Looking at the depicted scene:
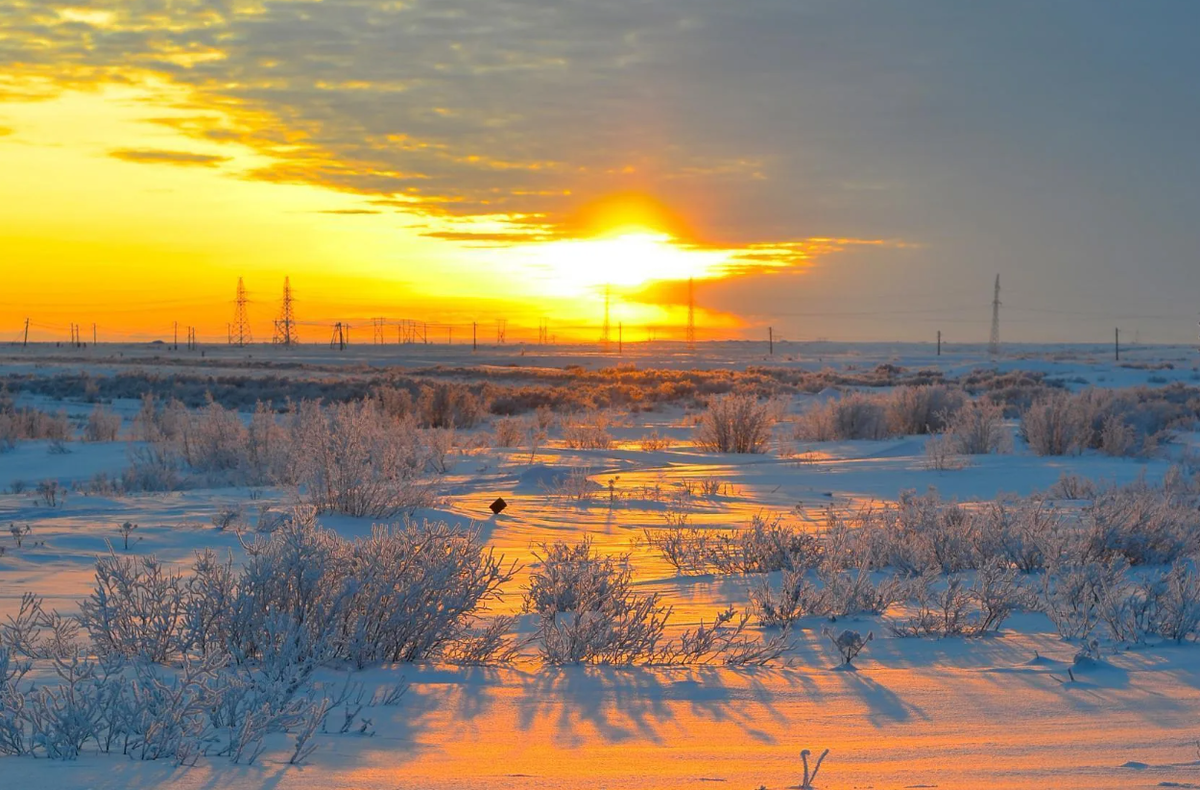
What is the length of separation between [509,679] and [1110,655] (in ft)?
10.3

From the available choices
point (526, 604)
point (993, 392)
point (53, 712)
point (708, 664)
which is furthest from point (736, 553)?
point (993, 392)

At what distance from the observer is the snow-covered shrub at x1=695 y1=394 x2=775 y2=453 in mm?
20438

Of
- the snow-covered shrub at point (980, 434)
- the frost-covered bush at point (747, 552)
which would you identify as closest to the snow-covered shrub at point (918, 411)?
the snow-covered shrub at point (980, 434)

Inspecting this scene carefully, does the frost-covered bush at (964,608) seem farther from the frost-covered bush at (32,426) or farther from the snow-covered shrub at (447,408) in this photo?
the snow-covered shrub at (447,408)

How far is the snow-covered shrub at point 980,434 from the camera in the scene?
1919cm

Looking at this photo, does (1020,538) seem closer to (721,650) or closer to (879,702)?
(721,650)

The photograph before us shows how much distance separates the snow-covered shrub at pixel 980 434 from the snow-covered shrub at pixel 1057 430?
497mm

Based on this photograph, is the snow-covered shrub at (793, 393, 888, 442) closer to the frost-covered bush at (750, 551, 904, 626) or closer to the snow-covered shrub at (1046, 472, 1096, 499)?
the snow-covered shrub at (1046, 472, 1096, 499)

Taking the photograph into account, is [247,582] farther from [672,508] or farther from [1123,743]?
[672,508]

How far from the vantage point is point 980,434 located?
63.0 feet

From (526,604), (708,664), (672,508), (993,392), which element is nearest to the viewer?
(708,664)

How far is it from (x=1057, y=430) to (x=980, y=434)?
1.27 meters

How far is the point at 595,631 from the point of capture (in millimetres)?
5426

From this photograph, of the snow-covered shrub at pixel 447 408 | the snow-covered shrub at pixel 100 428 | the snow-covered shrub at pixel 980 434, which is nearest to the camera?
the snow-covered shrub at pixel 980 434
